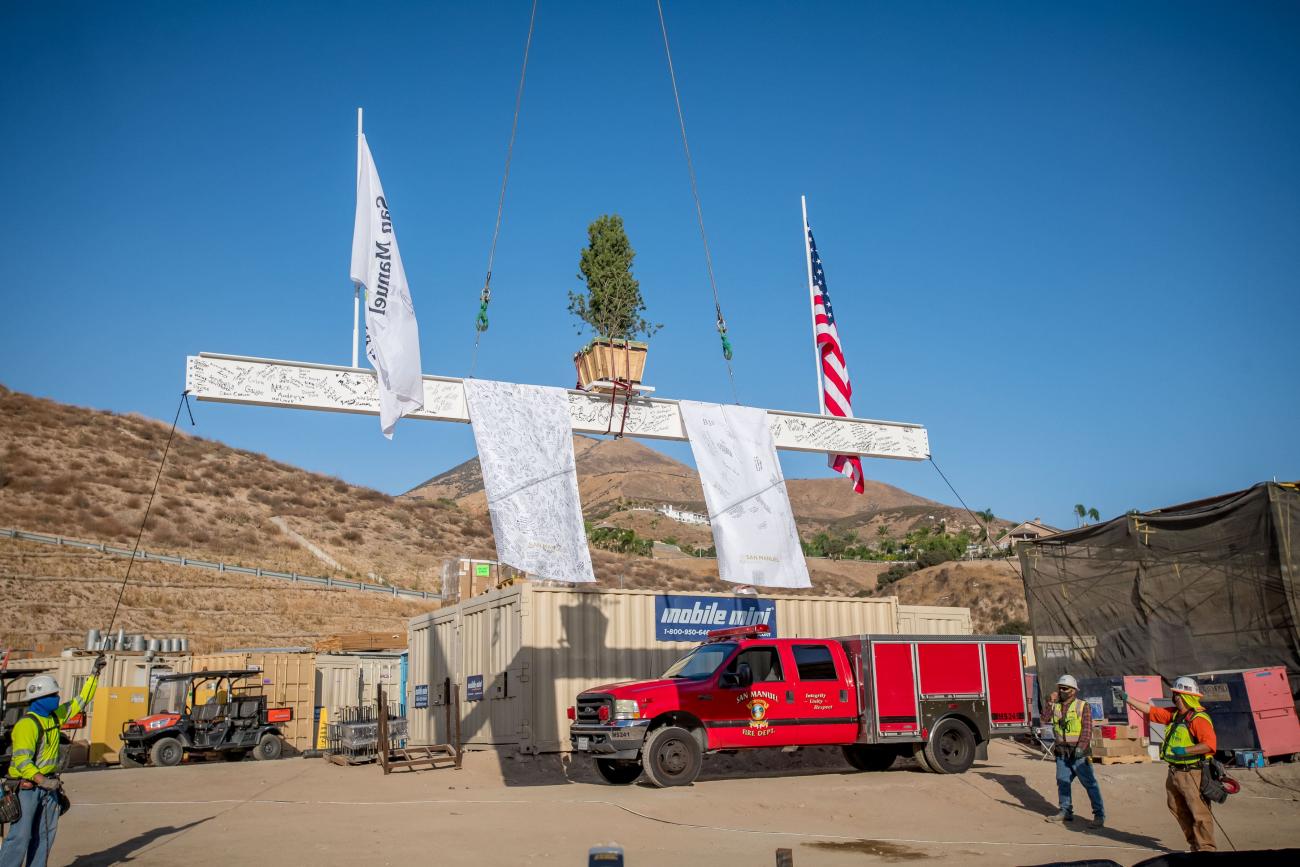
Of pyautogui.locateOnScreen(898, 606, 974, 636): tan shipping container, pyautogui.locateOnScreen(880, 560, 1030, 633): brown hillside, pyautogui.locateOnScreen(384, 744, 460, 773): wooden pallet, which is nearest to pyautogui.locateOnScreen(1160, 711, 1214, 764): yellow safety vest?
pyautogui.locateOnScreen(384, 744, 460, 773): wooden pallet

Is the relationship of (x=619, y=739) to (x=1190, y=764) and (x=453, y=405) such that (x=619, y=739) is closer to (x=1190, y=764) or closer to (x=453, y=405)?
(x=453, y=405)

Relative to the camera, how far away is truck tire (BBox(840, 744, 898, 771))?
15852mm

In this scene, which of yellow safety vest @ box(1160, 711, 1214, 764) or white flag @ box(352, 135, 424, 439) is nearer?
yellow safety vest @ box(1160, 711, 1214, 764)

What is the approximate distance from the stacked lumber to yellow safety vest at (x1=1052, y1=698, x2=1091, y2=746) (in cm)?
2070

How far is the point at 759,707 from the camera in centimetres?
1432

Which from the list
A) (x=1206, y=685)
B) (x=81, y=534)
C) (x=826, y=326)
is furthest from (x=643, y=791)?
(x=81, y=534)

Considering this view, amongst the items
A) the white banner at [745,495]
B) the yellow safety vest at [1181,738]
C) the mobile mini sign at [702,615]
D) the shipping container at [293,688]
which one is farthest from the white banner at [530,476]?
the shipping container at [293,688]

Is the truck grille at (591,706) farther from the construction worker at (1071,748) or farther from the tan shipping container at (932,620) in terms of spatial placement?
the tan shipping container at (932,620)

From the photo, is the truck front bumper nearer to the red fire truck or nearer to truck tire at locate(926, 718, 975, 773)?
the red fire truck

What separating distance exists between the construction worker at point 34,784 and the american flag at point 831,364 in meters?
9.66

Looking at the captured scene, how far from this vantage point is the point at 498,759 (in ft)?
55.1

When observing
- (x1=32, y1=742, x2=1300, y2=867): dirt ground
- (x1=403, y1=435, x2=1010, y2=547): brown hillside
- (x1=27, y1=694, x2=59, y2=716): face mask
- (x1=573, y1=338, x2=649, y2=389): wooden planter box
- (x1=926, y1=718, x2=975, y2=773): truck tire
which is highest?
(x1=403, y1=435, x2=1010, y2=547): brown hillside

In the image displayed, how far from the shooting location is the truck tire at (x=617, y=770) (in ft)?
47.9

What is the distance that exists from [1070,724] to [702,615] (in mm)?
7617
